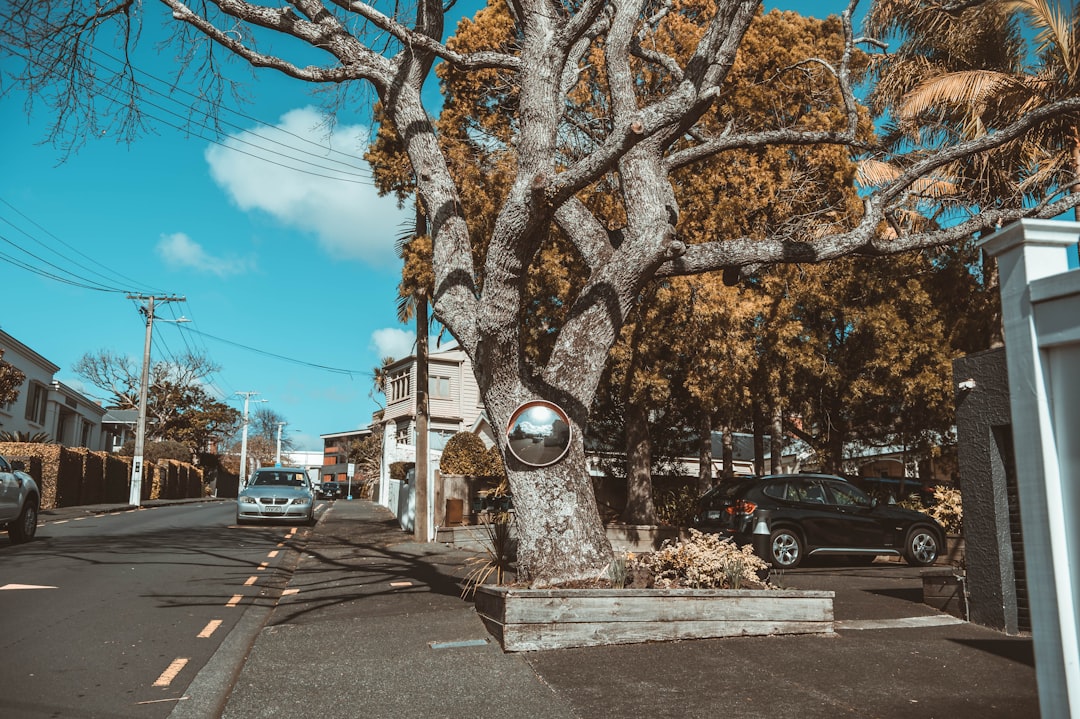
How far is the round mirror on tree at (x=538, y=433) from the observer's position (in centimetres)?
821

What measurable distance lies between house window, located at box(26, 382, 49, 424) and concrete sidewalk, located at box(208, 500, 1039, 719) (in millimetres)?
39756

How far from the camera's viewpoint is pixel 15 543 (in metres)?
15.2

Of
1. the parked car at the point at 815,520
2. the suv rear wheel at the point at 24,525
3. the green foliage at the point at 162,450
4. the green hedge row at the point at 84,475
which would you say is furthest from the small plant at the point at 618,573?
the green foliage at the point at 162,450

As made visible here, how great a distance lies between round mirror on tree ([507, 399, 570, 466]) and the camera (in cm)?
821

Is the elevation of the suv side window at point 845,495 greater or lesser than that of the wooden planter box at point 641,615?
greater

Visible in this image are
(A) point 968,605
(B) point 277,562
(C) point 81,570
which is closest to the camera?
(A) point 968,605

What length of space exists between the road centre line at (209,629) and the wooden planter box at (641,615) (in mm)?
2732

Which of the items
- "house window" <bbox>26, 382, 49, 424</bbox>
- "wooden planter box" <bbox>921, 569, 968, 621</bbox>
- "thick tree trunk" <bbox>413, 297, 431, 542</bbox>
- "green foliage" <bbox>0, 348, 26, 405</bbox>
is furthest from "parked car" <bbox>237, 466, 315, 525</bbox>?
"house window" <bbox>26, 382, 49, 424</bbox>

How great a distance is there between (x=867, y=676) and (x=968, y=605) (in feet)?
10.5

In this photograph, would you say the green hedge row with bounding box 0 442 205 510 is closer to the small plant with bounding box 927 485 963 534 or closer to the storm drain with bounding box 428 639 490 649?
the storm drain with bounding box 428 639 490 649

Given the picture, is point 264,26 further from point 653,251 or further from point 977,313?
point 977,313

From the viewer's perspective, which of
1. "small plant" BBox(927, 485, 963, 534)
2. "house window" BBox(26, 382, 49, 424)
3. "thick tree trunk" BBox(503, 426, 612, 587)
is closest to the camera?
"thick tree trunk" BBox(503, 426, 612, 587)

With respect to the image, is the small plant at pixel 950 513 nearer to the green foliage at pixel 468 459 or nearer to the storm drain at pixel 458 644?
the green foliage at pixel 468 459

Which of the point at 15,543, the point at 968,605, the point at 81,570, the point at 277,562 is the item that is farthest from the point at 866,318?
the point at 15,543
